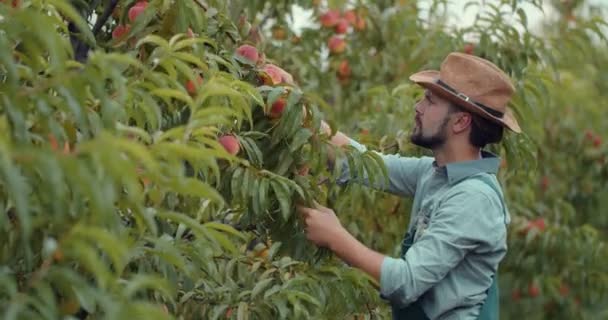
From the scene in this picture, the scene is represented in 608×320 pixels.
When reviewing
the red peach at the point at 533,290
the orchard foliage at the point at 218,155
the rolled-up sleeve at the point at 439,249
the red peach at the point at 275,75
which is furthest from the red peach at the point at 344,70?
the rolled-up sleeve at the point at 439,249

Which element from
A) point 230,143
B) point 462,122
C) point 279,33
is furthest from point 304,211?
point 279,33

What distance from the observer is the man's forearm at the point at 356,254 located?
9.79 ft

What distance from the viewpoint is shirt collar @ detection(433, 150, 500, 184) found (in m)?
3.16

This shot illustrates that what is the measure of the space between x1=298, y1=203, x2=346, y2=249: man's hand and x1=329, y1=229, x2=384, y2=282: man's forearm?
11 millimetres

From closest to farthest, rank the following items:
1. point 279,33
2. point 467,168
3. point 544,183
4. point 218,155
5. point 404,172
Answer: point 218,155, point 467,168, point 404,172, point 279,33, point 544,183

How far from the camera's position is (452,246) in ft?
9.77

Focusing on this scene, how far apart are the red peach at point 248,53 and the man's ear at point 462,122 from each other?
58 centimetres

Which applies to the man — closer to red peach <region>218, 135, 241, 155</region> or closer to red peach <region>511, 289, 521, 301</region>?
red peach <region>218, 135, 241, 155</region>

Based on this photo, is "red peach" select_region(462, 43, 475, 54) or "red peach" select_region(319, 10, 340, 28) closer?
"red peach" select_region(462, 43, 475, 54)

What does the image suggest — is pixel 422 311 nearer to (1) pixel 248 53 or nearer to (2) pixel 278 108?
(2) pixel 278 108

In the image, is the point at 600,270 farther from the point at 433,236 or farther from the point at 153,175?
the point at 153,175

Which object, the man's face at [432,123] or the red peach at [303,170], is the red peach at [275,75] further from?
the man's face at [432,123]

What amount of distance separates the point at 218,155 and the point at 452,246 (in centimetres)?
111

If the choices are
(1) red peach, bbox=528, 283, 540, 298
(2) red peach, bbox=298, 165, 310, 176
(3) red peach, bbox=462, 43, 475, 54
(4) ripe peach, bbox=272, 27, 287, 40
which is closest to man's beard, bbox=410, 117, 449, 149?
(2) red peach, bbox=298, 165, 310, 176
